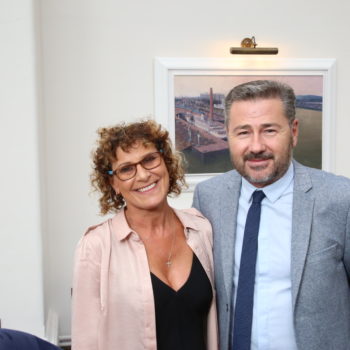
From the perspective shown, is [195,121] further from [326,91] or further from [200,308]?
[200,308]

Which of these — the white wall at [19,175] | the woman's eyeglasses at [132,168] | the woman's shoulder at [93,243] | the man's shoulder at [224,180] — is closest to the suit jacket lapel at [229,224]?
the man's shoulder at [224,180]

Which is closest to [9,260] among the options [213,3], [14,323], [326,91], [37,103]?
[14,323]

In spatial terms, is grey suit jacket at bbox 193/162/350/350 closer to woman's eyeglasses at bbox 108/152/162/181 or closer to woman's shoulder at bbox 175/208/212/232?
A: woman's shoulder at bbox 175/208/212/232

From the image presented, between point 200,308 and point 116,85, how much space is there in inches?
84.4

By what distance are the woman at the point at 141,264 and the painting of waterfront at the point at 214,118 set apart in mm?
1710

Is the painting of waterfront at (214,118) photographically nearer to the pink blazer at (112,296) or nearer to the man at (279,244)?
the man at (279,244)

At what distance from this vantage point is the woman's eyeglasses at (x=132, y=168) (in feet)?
5.76

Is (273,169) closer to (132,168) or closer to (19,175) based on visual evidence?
(132,168)

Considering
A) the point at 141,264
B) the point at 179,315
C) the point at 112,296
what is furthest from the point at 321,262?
the point at 112,296

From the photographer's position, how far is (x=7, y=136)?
2.72m

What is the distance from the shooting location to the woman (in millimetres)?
1674

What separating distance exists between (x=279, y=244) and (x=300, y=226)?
11 centimetres

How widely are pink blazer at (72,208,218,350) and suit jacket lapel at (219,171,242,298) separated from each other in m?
0.29

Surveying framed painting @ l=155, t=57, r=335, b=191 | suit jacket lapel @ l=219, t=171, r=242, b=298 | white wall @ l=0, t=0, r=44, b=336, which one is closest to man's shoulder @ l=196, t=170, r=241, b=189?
suit jacket lapel @ l=219, t=171, r=242, b=298
